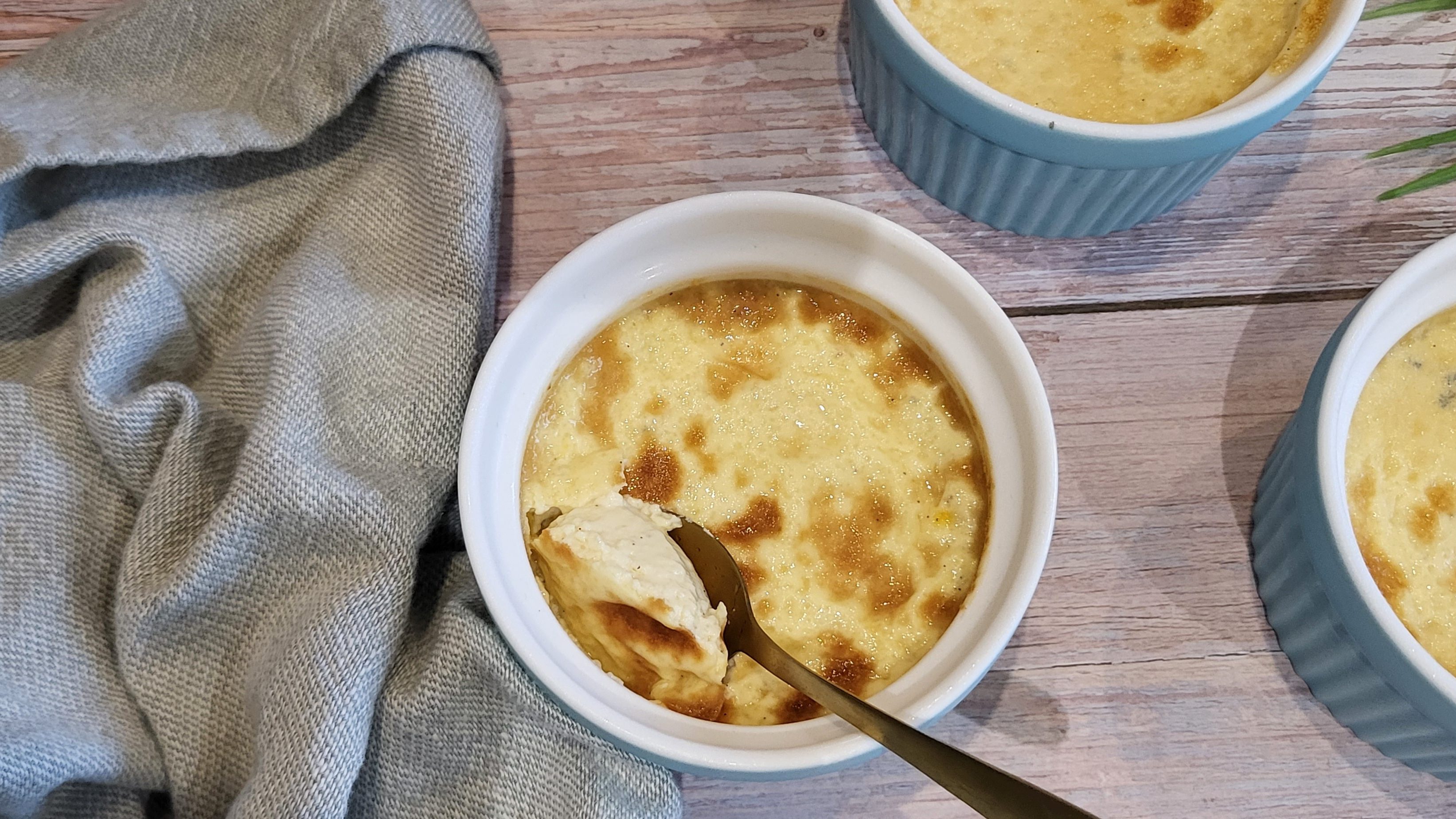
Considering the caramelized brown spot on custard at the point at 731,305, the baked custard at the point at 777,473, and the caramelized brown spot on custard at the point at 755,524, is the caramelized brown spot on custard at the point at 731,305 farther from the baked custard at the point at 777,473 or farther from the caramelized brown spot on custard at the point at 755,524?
the caramelized brown spot on custard at the point at 755,524

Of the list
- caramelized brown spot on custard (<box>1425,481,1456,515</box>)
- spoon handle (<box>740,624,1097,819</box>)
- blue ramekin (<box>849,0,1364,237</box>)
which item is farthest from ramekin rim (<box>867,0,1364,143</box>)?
spoon handle (<box>740,624,1097,819</box>)

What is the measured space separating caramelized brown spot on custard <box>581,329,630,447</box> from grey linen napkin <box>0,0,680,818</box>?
0.11m

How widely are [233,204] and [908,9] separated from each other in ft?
1.95

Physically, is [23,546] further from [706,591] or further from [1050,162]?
[1050,162]

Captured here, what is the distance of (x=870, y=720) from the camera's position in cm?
64

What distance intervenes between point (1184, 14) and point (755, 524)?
562 mm

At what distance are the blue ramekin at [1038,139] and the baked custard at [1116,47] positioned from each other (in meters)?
0.05

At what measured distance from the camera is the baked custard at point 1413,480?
2.40ft

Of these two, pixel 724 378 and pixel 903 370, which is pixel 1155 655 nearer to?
pixel 903 370

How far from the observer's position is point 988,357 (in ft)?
2.44

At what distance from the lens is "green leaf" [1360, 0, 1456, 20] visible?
89cm

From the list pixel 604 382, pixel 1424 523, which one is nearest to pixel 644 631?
pixel 604 382

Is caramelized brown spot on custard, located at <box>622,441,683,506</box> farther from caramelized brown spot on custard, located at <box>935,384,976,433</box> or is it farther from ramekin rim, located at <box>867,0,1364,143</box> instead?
ramekin rim, located at <box>867,0,1364,143</box>


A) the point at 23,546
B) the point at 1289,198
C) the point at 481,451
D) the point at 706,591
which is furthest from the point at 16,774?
the point at 1289,198
